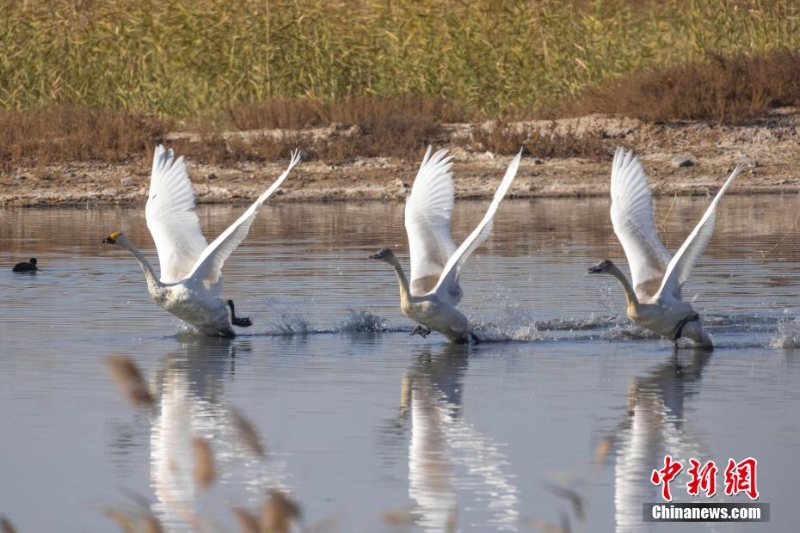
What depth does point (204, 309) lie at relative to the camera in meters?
11.0

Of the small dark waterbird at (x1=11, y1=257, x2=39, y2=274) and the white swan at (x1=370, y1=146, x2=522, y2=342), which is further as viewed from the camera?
the small dark waterbird at (x1=11, y1=257, x2=39, y2=274)

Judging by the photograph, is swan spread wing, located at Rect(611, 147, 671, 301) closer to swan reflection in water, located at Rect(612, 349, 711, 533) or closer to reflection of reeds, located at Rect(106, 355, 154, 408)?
swan reflection in water, located at Rect(612, 349, 711, 533)

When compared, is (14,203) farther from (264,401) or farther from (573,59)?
(264,401)

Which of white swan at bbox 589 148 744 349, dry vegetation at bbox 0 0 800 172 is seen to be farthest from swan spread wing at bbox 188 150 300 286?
dry vegetation at bbox 0 0 800 172

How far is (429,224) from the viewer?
11320 millimetres

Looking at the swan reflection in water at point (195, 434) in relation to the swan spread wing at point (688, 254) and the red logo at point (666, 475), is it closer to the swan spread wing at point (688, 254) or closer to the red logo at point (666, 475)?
the red logo at point (666, 475)

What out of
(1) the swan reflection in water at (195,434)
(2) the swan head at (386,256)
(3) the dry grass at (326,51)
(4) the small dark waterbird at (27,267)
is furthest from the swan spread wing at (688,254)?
(3) the dry grass at (326,51)

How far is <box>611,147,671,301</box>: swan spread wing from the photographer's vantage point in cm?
1069

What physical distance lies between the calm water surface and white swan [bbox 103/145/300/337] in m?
0.24

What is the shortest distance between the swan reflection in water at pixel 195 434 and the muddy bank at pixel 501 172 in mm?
10594

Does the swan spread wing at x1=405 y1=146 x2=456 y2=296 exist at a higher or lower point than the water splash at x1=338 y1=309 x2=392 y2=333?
higher

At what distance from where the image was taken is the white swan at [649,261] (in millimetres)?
10219

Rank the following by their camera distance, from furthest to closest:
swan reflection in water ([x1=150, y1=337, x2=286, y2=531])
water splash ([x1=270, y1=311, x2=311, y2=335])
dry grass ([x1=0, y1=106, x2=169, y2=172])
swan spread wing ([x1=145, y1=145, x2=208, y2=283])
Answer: dry grass ([x1=0, y1=106, x2=169, y2=172]) < swan spread wing ([x1=145, y1=145, x2=208, y2=283]) < water splash ([x1=270, y1=311, x2=311, y2=335]) < swan reflection in water ([x1=150, y1=337, x2=286, y2=531])

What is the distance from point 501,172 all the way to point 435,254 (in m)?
10.3
